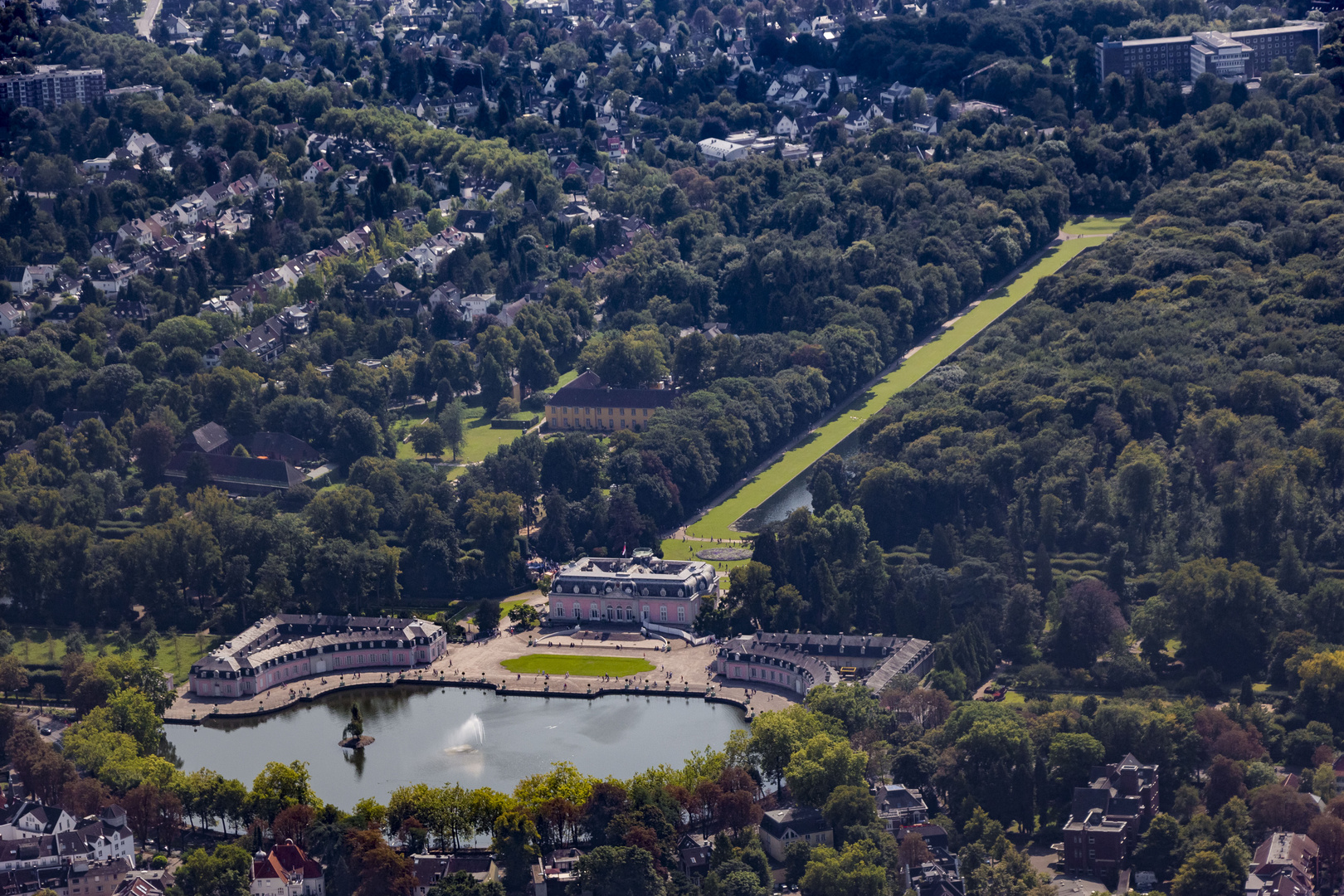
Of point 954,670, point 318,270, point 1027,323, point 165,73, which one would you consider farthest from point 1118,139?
point 954,670

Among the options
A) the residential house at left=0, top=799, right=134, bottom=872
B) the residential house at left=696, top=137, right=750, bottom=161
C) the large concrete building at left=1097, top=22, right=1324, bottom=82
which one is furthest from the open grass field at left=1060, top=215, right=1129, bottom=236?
the residential house at left=0, top=799, right=134, bottom=872

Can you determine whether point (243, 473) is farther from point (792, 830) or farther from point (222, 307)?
point (792, 830)

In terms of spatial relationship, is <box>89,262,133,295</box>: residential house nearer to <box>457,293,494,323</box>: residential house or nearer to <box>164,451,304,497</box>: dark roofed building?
<box>457,293,494,323</box>: residential house

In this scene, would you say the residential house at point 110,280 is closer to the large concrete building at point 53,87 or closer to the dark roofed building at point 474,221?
the dark roofed building at point 474,221

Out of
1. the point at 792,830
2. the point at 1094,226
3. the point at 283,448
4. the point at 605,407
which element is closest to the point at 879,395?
the point at 605,407

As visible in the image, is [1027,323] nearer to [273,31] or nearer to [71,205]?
[71,205]

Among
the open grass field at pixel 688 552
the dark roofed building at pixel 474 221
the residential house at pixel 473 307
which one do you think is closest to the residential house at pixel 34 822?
the open grass field at pixel 688 552
